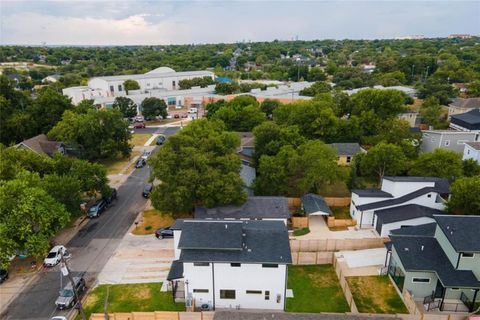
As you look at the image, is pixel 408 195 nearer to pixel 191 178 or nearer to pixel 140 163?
pixel 191 178

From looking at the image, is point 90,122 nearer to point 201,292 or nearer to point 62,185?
point 62,185

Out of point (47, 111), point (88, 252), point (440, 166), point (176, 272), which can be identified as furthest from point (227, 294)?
point (47, 111)

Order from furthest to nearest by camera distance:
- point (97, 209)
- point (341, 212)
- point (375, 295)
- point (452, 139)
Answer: point (452, 139), point (341, 212), point (97, 209), point (375, 295)

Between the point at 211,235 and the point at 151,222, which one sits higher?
the point at 211,235

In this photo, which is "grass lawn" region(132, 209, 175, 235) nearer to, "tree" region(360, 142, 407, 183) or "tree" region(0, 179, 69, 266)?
"tree" region(0, 179, 69, 266)

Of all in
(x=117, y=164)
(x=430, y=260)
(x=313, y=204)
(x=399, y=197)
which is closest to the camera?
(x=430, y=260)

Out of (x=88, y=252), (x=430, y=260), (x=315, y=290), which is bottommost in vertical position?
(x=88, y=252)
